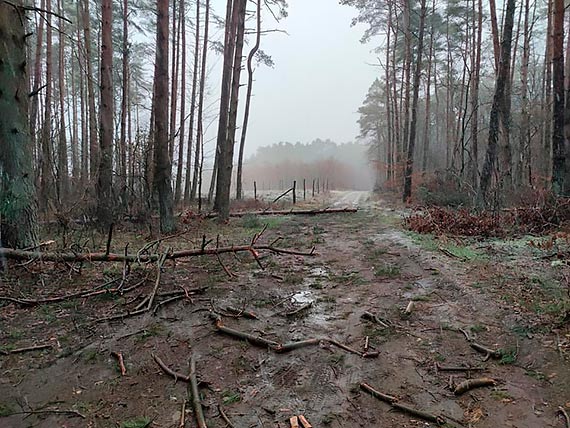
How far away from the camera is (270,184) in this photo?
2452 inches

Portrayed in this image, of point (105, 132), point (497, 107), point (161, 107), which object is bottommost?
point (105, 132)

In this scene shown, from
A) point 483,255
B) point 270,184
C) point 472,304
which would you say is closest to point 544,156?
point 483,255

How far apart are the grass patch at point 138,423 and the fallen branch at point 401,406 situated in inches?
59.3

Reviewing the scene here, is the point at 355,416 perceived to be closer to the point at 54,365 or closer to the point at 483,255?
the point at 54,365

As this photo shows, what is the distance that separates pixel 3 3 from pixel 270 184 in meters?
57.1

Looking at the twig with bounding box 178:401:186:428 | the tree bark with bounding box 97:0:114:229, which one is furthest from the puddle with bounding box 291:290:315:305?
the tree bark with bounding box 97:0:114:229

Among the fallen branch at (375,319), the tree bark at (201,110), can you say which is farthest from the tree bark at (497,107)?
the tree bark at (201,110)

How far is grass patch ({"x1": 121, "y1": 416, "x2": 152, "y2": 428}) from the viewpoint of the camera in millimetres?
2547

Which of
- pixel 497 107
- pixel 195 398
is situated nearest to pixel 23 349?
pixel 195 398

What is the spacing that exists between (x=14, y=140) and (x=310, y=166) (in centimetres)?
5651

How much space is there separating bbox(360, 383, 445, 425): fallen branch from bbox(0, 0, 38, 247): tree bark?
4.84 metres

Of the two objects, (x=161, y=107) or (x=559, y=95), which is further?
(x=559, y=95)

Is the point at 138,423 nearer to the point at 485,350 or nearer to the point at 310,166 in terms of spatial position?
the point at 485,350

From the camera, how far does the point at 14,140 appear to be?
530 centimetres
